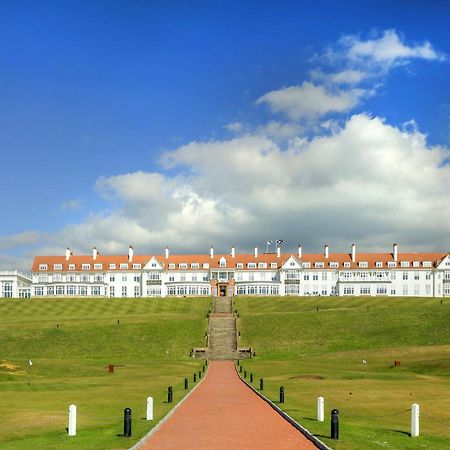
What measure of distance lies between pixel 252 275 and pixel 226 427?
13807 centimetres

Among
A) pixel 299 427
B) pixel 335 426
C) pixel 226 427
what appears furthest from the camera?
pixel 226 427

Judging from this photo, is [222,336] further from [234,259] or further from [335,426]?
[234,259]

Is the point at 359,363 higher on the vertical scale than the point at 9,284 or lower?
lower

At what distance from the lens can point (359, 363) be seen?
241ft

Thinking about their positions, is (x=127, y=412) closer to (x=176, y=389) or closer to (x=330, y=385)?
(x=176, y=389)

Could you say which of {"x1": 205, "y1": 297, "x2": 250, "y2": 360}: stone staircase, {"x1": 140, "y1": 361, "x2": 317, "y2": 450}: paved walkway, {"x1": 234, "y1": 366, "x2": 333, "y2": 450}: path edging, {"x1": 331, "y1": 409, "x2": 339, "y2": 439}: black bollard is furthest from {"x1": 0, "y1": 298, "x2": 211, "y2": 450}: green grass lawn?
{"x1": 331, "y1": 409, "x2": 339, "y2": 439}: black bollard

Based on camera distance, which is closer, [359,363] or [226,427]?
[226,427]

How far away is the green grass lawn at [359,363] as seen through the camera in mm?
Result: 27688

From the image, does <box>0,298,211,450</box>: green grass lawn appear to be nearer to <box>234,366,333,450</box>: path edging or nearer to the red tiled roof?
<box>234,366,333,450</box>: path edging

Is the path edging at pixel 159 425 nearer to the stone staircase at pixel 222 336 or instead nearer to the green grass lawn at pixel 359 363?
the green grass lawn at pixel 359 363

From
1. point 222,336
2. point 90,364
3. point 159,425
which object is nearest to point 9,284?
point 222,336

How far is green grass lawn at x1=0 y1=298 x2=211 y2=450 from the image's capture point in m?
27.2

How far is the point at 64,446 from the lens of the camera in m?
22.5

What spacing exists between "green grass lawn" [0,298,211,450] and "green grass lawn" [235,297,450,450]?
318 inches
